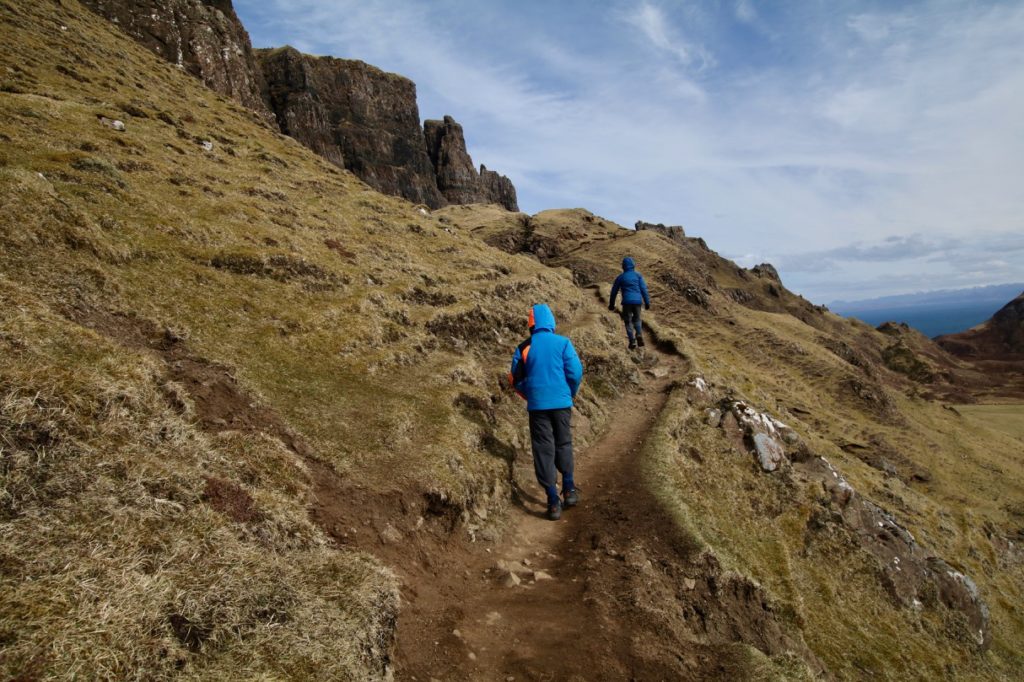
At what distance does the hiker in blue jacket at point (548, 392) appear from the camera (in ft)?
47.1

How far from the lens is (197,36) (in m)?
93.6

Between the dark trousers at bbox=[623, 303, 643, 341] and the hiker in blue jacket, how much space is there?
17896 mm

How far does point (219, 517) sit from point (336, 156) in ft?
618

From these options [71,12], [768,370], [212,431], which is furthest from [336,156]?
[212,431]

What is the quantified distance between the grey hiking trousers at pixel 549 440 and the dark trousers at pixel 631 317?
18.6m

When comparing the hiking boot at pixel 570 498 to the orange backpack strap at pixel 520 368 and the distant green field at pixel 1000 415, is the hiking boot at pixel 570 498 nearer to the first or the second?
the orange backpack strap at pixel 520 368

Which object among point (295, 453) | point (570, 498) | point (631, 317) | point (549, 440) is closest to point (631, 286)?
point (631, 317)

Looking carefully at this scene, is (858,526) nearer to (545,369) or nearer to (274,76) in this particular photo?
(545,369)

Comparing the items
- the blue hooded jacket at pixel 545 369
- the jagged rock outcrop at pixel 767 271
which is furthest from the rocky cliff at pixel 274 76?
the jagged rock outcrop at pixel 767 271

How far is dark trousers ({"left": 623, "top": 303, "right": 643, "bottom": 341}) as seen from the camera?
32178 millimetres

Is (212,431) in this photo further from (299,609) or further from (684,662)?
(684,662)

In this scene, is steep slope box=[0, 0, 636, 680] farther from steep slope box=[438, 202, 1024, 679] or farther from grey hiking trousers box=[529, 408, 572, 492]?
steep slope box=[438, 202, 1024, 679]

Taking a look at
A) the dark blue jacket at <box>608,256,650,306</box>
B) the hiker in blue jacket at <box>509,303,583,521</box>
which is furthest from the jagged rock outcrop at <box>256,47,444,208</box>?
the hiker in blue jacket at <box>509,303,583,521</box>

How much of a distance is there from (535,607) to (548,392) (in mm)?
5574
